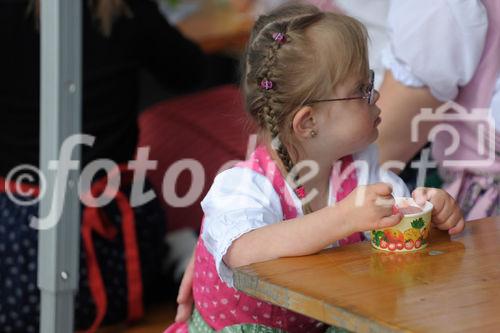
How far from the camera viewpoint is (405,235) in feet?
5.11

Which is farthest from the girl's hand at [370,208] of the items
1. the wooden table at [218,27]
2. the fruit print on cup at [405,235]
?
the wooden table at [218,27]

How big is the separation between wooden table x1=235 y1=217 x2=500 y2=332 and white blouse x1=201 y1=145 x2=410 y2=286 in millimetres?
150

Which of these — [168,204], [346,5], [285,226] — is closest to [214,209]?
[285,226]

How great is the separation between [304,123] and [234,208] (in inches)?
8.2

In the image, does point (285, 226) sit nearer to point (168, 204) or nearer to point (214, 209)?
point (214, 209)

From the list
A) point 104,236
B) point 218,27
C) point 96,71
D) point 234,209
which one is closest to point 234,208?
point 234,209

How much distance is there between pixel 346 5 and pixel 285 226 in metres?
1.14

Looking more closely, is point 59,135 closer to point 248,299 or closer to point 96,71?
point 248,299

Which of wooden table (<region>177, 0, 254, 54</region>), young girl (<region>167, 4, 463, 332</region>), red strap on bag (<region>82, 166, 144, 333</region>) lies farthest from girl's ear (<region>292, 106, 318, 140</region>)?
wooden table (<region>177, 0, 254, 54</region>)

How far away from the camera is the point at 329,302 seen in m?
1.32

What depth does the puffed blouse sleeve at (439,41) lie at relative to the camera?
2.10 m

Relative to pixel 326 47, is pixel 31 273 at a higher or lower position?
lower

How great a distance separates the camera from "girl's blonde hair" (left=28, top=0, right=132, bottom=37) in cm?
288

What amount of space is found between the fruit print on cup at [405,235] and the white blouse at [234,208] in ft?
0.64
